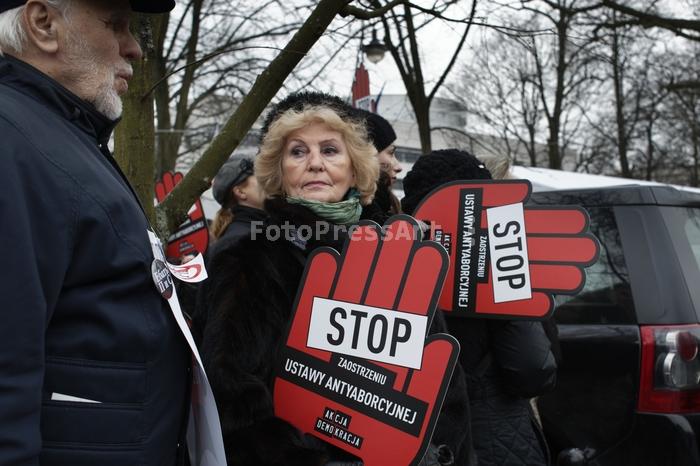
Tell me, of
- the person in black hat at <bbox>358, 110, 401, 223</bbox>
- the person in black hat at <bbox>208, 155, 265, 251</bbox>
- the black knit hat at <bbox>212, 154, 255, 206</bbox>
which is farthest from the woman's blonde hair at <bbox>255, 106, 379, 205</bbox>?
the black knit hat at <bbox>212, 154, 255, 206</bbox>

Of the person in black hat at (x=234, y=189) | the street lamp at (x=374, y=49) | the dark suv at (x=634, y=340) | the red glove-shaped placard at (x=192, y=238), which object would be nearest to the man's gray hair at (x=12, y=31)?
the dark suv at (x=634, y=340)

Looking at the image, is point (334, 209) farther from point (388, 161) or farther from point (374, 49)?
point (374, 49)

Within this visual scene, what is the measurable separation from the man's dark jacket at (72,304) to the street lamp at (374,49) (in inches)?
239

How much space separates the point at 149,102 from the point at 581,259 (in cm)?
200

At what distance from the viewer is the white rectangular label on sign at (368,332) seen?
1.66 meters

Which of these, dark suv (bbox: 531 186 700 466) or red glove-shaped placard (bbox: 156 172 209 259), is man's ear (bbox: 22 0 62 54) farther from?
red glove-shaped placard (bbox: 156 172 209 259)

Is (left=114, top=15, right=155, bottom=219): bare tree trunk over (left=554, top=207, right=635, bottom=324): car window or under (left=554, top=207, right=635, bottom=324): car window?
over

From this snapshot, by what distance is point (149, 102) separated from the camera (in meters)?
2.94

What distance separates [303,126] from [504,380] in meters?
1.15

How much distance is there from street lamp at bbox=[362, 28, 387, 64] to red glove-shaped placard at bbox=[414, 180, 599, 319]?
5103 millimetres

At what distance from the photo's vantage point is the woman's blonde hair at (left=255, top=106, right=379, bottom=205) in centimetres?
215

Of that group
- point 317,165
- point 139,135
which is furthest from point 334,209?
point 139,135

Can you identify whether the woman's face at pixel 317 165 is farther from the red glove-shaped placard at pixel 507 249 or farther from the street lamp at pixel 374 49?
the street lamp at pixel 374 49

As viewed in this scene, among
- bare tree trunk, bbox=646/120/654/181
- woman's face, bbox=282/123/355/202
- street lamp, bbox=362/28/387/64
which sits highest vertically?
bare tree trunk, bbox=646/120/654/181
